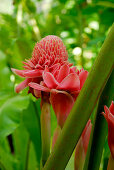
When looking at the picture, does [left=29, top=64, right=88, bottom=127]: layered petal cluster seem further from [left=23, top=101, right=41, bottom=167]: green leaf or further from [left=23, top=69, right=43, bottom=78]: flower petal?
[left=23, top=101, right=41, bottom=167]: green leaf

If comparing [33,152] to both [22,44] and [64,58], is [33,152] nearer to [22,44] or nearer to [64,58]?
[22,44]

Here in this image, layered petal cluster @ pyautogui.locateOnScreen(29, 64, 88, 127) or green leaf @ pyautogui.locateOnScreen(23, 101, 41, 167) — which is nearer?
layered petal cluster @ pyautogui.locateOnScreen(29, 64, 88, 127)

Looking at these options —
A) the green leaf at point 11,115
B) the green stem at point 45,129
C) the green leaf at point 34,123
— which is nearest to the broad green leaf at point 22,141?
the green leaf at point 34,123

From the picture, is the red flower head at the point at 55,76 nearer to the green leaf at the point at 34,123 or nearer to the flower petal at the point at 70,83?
the flower petal at the point at 70,83

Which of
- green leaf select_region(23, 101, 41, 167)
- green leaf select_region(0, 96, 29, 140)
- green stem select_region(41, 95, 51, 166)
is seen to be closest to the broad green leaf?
green leaf select_region(23, 101, 41, 167)

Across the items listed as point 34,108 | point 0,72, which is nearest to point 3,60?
point 0,72

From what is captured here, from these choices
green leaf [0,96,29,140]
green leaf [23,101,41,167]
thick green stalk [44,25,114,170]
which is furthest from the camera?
green leaf [23,101,41,167]
